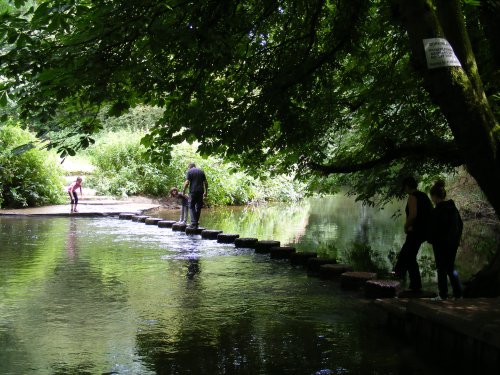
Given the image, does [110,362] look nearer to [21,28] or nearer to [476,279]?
[21,28]

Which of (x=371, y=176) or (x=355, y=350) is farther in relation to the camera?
(x=371, y=176)

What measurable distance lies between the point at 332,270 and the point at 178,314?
3494 mm

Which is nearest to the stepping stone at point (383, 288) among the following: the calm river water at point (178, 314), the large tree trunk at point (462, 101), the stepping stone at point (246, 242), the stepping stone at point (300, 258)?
the calm river water at point (178, 314)

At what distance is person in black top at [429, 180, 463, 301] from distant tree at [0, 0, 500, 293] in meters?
0.52

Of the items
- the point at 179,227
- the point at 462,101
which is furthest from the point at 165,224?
the point at 462,101

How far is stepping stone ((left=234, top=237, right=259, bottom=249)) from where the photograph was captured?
13.1 m

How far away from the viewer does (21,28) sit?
5684 mm

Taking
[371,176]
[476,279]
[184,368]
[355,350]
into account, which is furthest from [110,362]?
[371,176]

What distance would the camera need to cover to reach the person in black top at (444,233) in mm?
7539

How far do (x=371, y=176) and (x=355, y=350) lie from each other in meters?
8.26

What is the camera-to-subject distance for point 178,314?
7.06 m

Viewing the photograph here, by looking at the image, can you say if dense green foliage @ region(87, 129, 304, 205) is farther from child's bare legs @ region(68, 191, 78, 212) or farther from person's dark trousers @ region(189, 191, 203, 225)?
person's dark trousers @ region(189, 191, 203, 225)

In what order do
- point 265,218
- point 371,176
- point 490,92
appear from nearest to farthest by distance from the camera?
point 490,92
point 371,176
point 265,218

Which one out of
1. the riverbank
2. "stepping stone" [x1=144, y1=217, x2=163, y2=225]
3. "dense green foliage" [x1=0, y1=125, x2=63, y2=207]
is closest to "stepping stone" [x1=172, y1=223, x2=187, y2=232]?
"stepping stone" [x1=144, y1=217, x2=163, y2=225]
